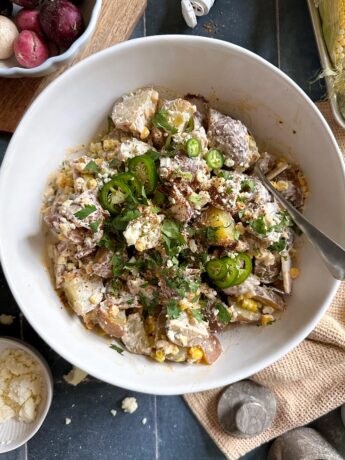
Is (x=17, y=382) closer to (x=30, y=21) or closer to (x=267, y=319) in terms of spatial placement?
(x=267, y=319)

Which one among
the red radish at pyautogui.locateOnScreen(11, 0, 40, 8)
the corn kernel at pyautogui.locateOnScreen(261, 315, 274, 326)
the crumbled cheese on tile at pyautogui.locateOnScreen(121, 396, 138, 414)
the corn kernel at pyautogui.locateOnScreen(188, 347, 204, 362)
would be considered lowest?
the crumbled cheese on tile at pyautogui.locateOnScreen(121, 396, 138, 414)

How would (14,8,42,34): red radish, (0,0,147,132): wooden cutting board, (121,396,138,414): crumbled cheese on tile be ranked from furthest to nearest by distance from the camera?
(121,396,138,414): crumbled cheese on tile, (0,0,147,132): wooden cutting board, (14,8,42,34): red radish

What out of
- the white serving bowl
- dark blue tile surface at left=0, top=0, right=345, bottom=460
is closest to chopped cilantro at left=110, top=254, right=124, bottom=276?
the white serving bowl

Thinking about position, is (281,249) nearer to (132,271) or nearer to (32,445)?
(132,271)

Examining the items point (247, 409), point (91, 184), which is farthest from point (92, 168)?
point (247, 409)

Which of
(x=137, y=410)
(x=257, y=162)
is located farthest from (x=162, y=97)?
(x=137, y=410)

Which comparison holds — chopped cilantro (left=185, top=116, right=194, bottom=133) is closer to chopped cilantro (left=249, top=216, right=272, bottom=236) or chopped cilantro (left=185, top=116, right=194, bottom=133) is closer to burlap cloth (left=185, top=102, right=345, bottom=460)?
chopped cilantro (left=249, top=216, right=272, bottom=236)
